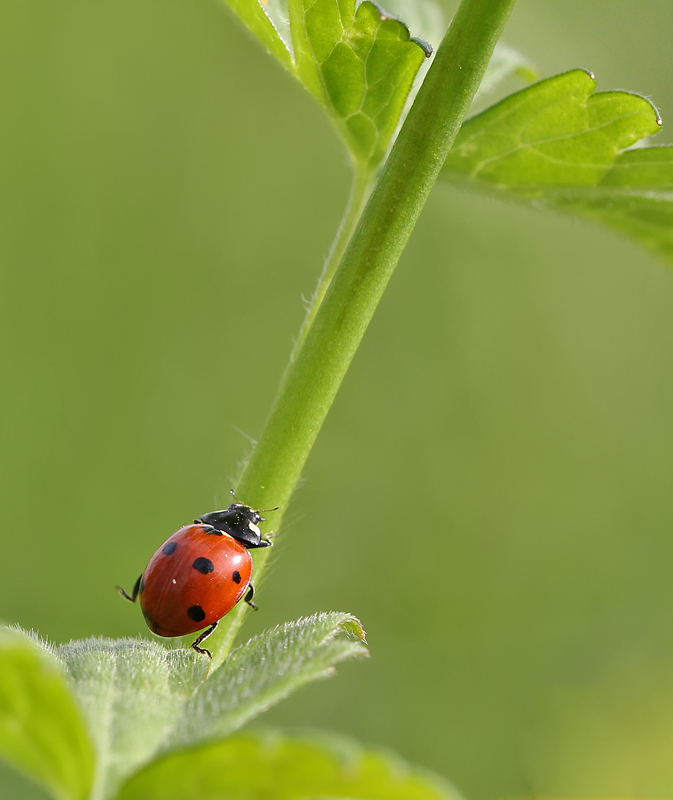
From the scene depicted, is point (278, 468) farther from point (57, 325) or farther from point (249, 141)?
point (249, 141)

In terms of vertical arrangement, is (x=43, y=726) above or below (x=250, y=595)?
above

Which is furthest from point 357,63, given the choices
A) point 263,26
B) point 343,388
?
point 343,388

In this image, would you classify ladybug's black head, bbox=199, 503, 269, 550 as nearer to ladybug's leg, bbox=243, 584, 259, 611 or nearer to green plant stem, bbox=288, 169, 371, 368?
ladybug's leg, bbox=243, 584, 259, 611

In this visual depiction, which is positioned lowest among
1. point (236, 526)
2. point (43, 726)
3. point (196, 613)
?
point (196, 613)

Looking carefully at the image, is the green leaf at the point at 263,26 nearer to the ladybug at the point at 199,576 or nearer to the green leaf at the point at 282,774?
the ladybug at the point at 199,576

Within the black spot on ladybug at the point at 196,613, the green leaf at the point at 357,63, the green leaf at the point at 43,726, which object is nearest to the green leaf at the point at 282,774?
the green leaf at the point at 43,726

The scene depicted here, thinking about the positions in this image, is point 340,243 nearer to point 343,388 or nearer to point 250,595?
point 250,595

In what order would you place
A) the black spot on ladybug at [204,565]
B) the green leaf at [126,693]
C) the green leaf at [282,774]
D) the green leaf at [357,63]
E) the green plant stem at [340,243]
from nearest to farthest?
the green leaf at [282,774]
the green leaf at [126,693]
the green leaf at [357,63]
the green plant stem at [340,243]
the black spot on ladybug at [204,565]
